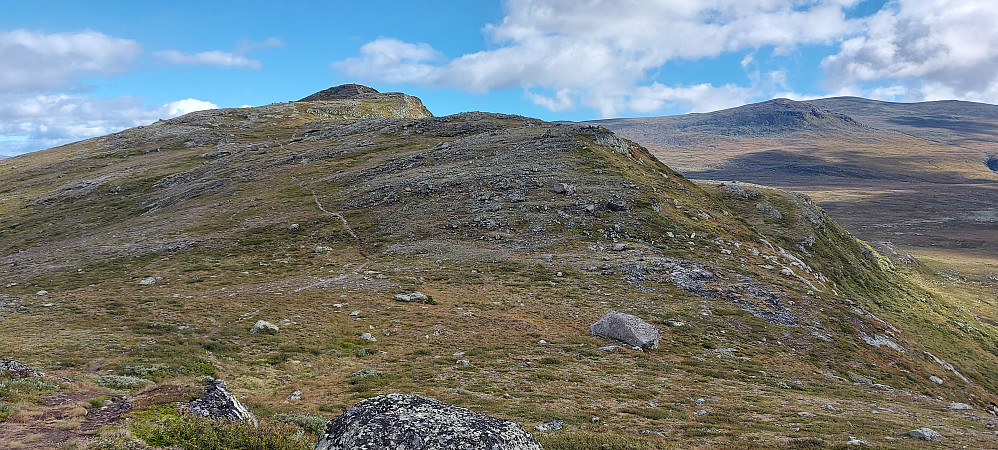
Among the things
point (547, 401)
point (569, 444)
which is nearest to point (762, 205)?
point (547, 401)

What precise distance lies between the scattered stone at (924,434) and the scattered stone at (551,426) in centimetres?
1055

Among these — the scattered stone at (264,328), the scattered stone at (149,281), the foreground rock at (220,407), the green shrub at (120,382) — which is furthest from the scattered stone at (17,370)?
the scattered stone at (149,281)

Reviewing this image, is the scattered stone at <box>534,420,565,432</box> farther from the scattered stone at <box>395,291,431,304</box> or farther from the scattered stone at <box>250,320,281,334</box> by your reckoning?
the scattered stone at <box>250,320,281,334</box>

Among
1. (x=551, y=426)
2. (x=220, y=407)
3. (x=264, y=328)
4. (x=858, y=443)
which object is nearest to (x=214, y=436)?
(x=220, y=407)

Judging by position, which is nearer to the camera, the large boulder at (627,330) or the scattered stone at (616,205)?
the large boulder at (627,330)

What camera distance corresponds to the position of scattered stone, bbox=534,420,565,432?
49.1 ft

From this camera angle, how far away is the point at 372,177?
210 ft

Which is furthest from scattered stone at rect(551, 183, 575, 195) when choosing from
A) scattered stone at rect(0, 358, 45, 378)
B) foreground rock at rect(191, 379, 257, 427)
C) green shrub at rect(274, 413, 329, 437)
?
scattered stone at rect(0, 358, 45, 378)

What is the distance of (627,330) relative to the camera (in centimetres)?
2505

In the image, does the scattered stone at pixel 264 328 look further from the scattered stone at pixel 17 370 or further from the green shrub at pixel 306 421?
the green shrub at pixel 306 421

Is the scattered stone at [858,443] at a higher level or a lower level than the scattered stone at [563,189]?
lower

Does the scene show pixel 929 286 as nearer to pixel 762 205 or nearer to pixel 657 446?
pixel 762 205

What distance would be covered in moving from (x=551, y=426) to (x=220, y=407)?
32.2 feet

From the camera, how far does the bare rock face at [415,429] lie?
9672mm
